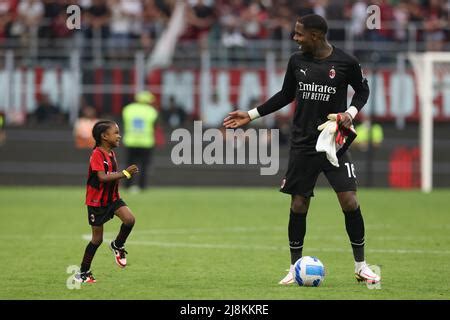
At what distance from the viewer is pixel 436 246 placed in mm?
14570

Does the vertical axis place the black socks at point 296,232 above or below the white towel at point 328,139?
below

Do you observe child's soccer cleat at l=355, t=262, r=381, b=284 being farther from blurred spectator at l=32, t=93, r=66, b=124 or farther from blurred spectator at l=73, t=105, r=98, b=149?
blurred spectator at l=32, t=93, r=66, b=124

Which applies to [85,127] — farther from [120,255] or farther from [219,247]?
[120,255]

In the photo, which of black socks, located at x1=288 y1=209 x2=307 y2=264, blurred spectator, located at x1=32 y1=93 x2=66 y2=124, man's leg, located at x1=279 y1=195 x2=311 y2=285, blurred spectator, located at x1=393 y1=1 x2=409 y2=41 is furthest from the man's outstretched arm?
blurred spectator, located at x1=393 y1=1 x2=409 y2=41

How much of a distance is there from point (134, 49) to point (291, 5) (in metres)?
4.47

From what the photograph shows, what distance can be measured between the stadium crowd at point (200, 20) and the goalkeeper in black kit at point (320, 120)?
19.0 meters

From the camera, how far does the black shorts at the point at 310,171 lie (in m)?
10.7

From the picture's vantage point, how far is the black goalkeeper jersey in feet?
34.8

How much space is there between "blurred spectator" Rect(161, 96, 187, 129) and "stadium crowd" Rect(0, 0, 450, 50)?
5.85ft

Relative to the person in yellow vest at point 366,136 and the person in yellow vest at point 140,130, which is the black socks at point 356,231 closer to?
the person in yellow vest at point 140,130

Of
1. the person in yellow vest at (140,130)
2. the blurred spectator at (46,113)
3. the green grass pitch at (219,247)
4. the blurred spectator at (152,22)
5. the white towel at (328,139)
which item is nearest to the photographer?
the green grass pitch at (219,247)

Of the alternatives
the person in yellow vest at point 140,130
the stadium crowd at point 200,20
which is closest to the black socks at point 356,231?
the person in yellow vest at point 140,130

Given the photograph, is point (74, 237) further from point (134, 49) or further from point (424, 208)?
point (134, 49)
